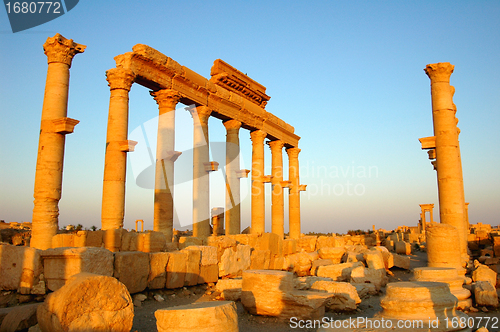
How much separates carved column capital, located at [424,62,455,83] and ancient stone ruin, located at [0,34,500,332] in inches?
1.5

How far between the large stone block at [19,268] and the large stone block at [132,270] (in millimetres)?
1456

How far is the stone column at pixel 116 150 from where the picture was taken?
486 inches

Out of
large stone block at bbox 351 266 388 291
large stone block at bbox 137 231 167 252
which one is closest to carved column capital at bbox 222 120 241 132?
large stone block at bbox 137 231 167 252

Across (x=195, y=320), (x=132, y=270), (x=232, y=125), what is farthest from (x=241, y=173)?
(x=195, y=320)

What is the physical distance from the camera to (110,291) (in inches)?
207

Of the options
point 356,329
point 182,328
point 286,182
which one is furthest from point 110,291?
point 286,182

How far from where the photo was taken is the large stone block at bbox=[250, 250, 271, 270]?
43.1 feet

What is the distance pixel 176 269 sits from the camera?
941 cm

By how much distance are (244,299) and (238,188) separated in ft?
37.8

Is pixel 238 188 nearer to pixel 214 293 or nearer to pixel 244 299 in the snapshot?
pixel 214 293

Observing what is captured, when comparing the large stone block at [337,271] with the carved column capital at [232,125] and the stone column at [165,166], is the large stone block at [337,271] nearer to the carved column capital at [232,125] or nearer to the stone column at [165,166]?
the stone column at [165,166]

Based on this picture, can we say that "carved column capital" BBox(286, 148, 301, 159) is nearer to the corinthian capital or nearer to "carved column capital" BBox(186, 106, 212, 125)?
"carved column capital" BBox(186, 106, 212, 125)

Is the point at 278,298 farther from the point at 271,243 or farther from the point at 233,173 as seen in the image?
the point at 233,173

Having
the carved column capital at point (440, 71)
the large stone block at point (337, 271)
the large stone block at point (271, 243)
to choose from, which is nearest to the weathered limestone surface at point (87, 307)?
the large stone block at point (337, 271)
